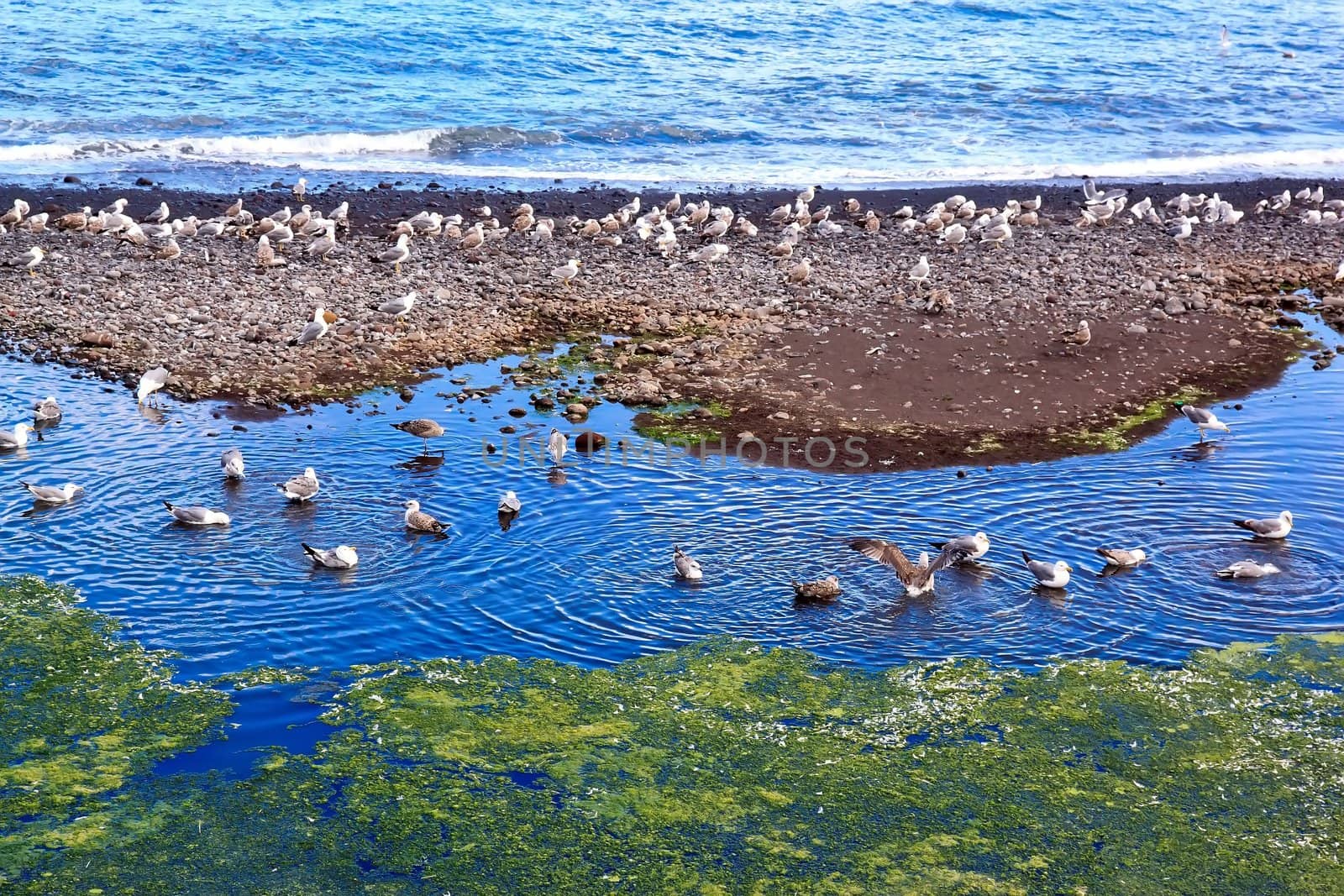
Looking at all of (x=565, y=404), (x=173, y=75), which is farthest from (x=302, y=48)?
(x=565, y=404)

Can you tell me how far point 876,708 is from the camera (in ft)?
35.6

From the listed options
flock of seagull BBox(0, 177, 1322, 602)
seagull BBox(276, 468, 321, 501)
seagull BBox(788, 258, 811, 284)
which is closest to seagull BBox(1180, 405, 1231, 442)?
flock of seagull BBox(0, 177, 1322, 602)

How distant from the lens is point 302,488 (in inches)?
573

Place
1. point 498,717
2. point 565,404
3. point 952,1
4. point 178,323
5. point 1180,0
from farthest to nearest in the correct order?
point 1180,0, point 952,1, point 178,323, point 565,404, point 498,717

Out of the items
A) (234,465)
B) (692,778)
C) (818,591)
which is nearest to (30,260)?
(234,465)

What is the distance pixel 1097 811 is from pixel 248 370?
13214 millimetres

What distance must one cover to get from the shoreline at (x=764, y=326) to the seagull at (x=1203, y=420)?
58 cm

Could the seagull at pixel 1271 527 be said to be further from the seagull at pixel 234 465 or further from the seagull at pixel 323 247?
the seagull at pixel 323 247

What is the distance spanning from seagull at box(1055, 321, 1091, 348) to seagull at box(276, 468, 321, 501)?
11.8 meters

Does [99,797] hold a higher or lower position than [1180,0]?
lower

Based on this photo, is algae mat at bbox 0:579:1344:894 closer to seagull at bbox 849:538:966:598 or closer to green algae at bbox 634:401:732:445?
seagull at bbox 849:538:966:598

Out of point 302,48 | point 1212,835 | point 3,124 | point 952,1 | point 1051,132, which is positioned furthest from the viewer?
point 952,1

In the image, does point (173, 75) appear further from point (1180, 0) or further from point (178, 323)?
point (1180, 0)

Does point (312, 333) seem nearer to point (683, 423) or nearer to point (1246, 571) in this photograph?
point (683, 423)
